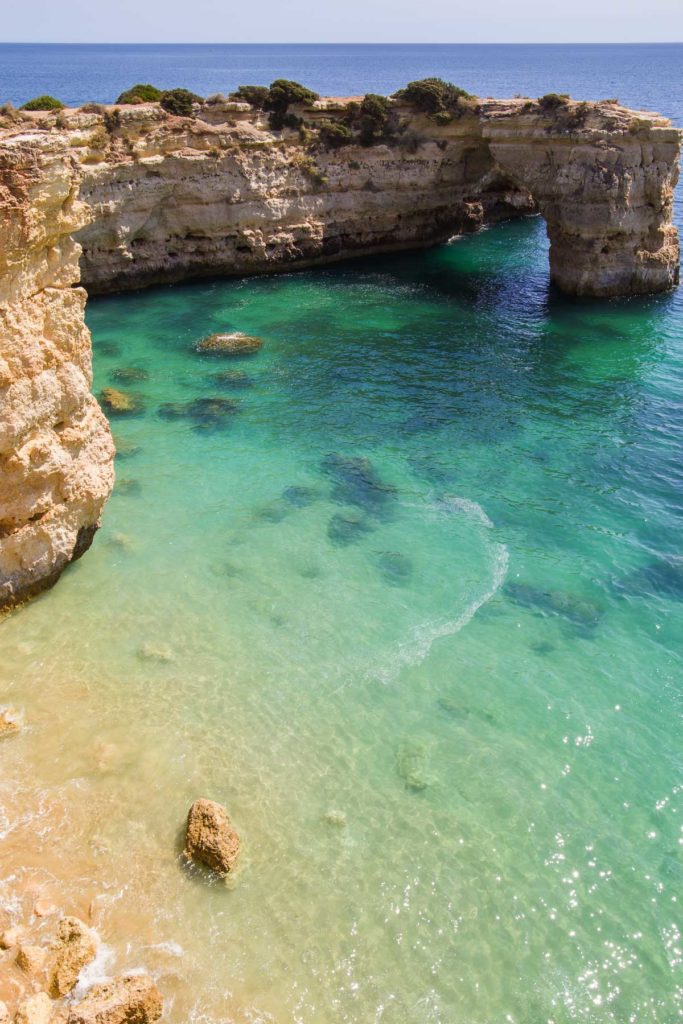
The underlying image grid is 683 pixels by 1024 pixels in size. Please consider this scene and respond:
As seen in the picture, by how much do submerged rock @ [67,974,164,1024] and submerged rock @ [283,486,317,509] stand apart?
1360 cm

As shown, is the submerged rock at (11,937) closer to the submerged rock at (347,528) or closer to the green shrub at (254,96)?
the submerged rock at (347,528)

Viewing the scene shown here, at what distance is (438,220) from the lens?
158 feet

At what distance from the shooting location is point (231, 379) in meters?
30.6

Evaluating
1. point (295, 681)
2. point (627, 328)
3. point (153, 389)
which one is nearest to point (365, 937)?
point (295, 681)

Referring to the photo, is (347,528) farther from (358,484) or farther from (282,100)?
(282,100)

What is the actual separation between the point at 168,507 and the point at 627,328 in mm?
24587

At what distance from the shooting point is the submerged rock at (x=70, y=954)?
1027cm

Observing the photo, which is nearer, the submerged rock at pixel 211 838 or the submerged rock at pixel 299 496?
the submerged rock at pixel 211 838

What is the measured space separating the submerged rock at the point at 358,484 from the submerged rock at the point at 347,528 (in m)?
0.54

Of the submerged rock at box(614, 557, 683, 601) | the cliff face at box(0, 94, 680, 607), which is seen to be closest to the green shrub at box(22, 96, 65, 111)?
the cliff face at box(0, 94, 680, 607)

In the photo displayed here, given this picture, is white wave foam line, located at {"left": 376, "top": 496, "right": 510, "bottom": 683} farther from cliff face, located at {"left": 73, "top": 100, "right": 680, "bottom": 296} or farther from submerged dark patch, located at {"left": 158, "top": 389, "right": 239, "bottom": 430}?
cliff face, located at {"left": 73, "top": 100, "right": 680, "bottom": 296}

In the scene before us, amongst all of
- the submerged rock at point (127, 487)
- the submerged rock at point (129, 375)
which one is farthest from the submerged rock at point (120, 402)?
the submerged rock at point (127, 487)

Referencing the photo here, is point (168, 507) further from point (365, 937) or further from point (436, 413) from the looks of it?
point (365, 937)

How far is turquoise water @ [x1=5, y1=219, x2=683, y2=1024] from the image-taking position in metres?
11.2
